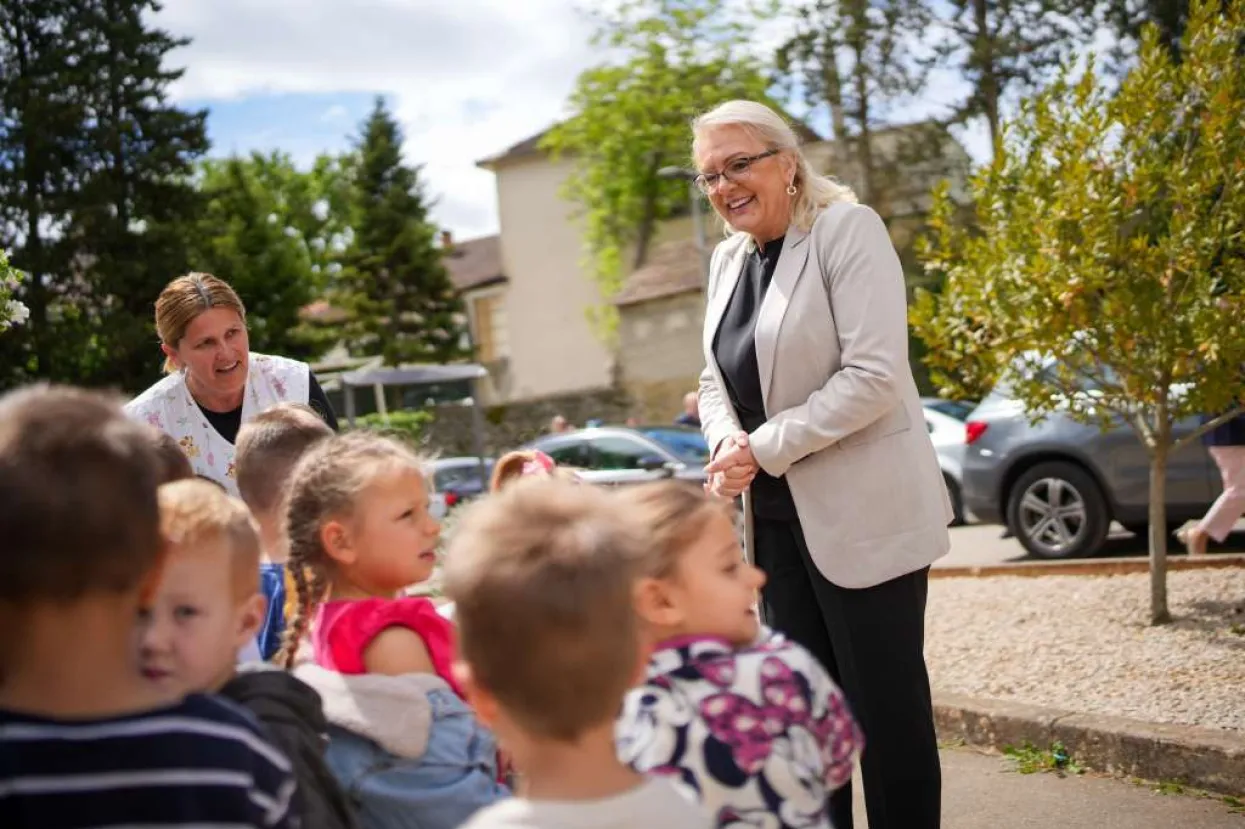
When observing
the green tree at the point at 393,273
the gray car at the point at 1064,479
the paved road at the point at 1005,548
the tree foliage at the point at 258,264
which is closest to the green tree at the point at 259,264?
the tree foliage at the point at 258,264

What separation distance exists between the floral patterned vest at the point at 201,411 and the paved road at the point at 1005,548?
26.2ft

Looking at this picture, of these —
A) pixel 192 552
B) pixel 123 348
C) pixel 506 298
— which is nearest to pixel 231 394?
pixel 192 552

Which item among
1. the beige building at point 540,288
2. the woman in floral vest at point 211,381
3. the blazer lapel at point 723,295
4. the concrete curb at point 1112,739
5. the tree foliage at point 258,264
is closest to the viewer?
the blazer lapel at point 723,295

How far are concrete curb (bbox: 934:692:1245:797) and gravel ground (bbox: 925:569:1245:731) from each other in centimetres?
20

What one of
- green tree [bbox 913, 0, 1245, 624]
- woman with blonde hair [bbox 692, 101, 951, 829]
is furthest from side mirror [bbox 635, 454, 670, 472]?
woman with blonde hair [bbox 692, 101, 951, 829]

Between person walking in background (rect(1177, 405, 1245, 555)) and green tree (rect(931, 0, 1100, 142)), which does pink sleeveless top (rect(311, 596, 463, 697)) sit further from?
green tree (rect(931, 0, 1100, 142))

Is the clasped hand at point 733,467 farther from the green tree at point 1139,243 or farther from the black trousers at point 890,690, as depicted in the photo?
the green tree at point 1139,243

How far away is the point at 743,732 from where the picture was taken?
2432 millimetres

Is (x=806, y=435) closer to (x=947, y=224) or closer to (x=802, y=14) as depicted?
(x=947, y=224)

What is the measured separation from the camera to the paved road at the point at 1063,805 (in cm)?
471

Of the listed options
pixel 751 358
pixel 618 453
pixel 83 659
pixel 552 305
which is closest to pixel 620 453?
pixel 618 453

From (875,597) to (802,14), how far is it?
31.2m

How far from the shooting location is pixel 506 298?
54.5 meters

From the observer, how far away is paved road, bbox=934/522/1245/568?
11.6 m
